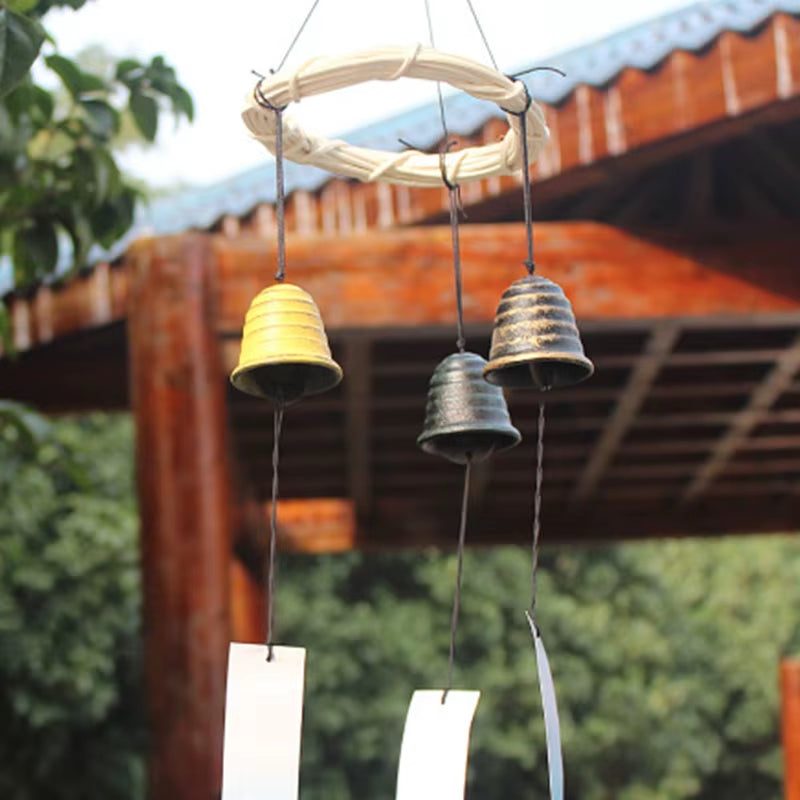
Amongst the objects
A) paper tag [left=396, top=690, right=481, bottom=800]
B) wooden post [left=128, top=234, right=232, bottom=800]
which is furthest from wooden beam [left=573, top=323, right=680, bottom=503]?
paper tag [left=396, top=690, right=481, bottom=800]

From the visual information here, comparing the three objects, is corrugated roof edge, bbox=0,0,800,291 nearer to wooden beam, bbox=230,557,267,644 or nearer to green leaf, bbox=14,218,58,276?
green leaf, bbox=14,218,58,276

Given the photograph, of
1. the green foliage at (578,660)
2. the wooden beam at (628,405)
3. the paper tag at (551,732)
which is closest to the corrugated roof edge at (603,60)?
the wooden beam at (628,405)

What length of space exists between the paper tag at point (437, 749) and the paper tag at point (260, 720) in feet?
0.51

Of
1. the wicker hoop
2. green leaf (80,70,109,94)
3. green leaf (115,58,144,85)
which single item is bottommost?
the wicker hoop

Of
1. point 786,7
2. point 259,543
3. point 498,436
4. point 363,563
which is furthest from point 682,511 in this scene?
point 363,563

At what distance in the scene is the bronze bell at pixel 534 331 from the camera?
6.92 ft

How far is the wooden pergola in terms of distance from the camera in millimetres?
3977

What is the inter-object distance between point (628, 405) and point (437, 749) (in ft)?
12.7

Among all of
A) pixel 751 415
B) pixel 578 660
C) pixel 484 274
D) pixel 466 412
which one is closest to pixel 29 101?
pixel 466 412

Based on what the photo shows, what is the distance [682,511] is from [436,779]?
557 centimetres

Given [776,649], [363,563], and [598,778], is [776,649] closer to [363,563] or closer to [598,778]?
[598,778]

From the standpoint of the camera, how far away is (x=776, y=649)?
46.0ft

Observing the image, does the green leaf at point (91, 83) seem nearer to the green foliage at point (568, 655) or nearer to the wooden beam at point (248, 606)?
the wooden beam at point (248, 606)

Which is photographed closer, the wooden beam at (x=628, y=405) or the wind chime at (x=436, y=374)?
the wind chime at (x=436, y=374)
